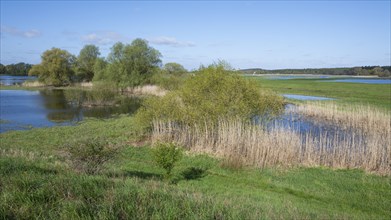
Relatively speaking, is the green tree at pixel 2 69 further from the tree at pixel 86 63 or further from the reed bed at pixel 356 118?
the reed bed at pixel 356 118

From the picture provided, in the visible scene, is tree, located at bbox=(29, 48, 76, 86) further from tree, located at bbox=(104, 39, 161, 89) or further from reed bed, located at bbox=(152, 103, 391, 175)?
reed bed, located at bbox=(152, 103, 391, 175)

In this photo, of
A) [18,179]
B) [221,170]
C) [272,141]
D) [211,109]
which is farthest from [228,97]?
[18,179]

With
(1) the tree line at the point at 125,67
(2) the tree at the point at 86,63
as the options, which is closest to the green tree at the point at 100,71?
(1) the tree line at the point at 125,67

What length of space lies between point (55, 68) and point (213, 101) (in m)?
67.1

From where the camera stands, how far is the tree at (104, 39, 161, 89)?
6059cm

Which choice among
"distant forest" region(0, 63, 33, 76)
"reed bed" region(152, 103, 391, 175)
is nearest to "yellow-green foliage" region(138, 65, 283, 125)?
"reed bed" region(152, 103, 391, 175)

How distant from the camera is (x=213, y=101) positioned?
19.6 m

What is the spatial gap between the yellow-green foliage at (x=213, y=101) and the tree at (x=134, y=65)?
40.8 metres

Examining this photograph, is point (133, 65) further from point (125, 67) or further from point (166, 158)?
point (166, 158)

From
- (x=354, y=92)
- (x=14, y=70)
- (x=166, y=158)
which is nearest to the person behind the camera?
(x=166, y=158)

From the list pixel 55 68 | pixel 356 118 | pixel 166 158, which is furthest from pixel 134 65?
pixel 166 158

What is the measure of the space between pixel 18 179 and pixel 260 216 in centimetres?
477

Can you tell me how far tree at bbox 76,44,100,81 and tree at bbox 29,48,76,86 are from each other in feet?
6.34

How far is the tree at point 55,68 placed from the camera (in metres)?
77.4
